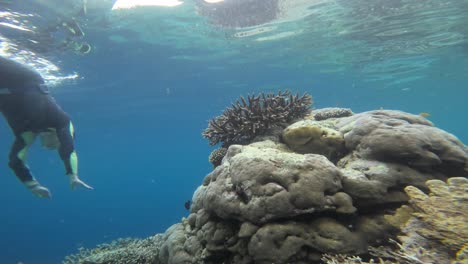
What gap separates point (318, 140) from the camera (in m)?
5.96

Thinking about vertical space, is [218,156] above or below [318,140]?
below

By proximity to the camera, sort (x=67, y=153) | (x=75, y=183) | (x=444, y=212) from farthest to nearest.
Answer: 1. (x=67, y=153)
2. (x=75, y=183)
3. (x=444, y=212)

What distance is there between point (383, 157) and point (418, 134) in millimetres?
760

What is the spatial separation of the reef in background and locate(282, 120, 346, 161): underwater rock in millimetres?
187

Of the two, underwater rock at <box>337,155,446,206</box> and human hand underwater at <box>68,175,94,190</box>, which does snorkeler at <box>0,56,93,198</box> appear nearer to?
human hand underwater at <box>68,175,94,190</box>

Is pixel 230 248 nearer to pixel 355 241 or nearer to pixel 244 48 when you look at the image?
pixel 355 241

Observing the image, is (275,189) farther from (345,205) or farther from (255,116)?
(255,116)

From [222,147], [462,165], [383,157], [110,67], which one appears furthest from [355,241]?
[110,67]

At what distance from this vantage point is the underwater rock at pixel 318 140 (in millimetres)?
5922

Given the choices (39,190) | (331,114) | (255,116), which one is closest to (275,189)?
(255,116)

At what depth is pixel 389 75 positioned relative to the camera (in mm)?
33250

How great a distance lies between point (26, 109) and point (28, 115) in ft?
0.56

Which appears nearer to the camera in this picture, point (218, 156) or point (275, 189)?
point (275, 189)

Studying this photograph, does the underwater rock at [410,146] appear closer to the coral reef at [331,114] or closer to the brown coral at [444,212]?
the brown coral at [444,212]
